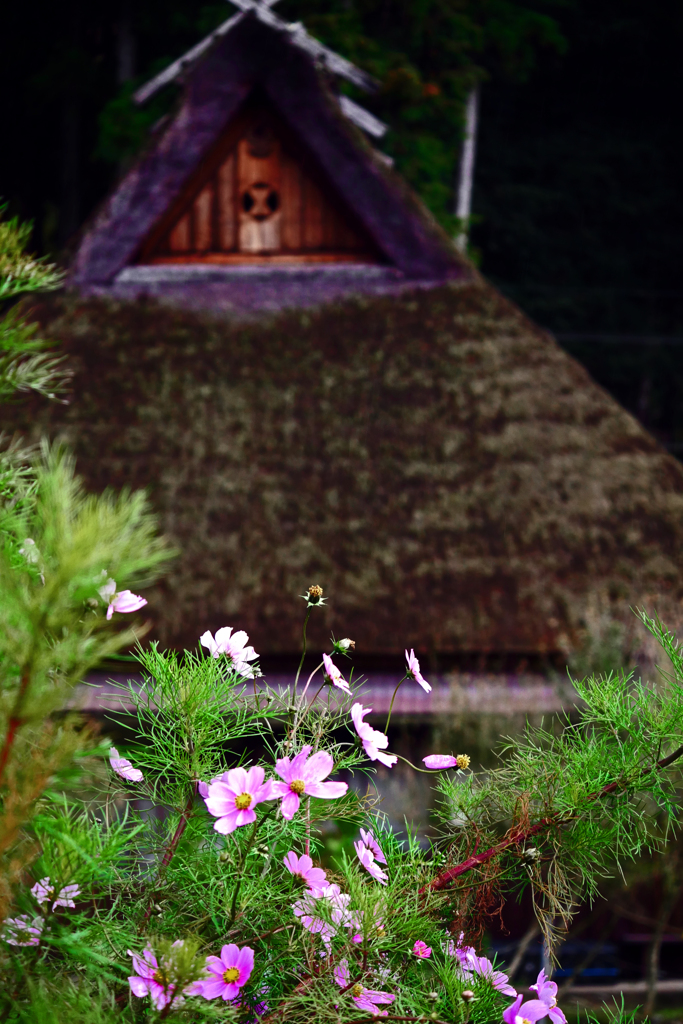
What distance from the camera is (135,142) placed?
27.3 ft

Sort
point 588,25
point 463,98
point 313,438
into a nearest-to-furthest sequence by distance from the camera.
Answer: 1. point 313,438
2. point 463,98
3. point 588,25

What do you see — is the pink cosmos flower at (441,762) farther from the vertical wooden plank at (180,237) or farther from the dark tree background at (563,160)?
the dark tree background at (563,160)

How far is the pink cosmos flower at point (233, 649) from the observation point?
0.72 meters

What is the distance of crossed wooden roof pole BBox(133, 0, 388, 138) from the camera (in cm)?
489

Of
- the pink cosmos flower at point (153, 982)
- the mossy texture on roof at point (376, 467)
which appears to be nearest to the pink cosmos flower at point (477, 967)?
the pink cosmos flower at point (153, 982)

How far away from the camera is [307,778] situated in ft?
1.98

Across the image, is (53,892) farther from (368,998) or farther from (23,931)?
(368,998)

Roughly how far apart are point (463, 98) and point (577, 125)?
280 inches

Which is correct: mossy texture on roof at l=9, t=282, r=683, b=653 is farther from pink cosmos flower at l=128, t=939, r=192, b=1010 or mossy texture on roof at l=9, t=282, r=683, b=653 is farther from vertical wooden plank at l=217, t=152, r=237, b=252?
pink cosmos flower at l=128, t=939, r=192, b=1010

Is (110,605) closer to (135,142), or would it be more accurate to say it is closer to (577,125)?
(135,142)

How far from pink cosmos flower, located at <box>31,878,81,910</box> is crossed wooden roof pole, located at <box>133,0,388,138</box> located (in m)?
5.03

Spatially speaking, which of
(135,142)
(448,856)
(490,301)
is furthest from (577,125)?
(448,856)

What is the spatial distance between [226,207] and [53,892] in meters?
4.90

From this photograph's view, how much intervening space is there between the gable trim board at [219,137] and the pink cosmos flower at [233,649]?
451 cm
